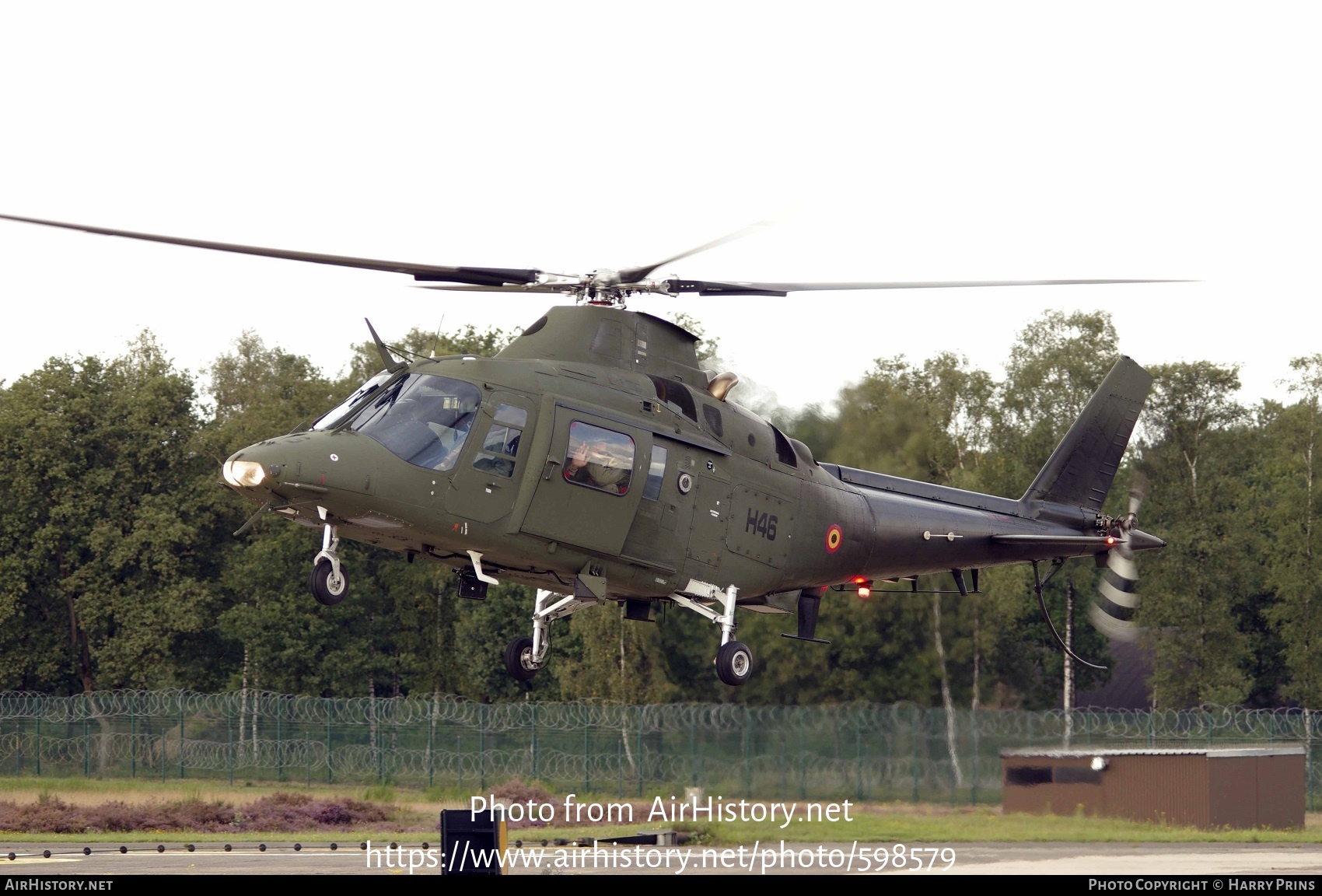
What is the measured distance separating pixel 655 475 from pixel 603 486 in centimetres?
79

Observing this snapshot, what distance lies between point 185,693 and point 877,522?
114ft

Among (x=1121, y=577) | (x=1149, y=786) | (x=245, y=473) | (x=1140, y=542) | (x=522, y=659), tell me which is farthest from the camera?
(x=1149, y=786)

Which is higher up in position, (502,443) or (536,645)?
(502,443)

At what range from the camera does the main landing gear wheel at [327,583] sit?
57.1 feet

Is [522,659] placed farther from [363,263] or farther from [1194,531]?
[1194,531]

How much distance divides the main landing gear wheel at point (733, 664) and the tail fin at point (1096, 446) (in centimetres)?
654

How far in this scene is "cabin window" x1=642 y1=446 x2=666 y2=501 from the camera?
19.1 meters

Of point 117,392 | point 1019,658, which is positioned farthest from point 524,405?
point 117,392

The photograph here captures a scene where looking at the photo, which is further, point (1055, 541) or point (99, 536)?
point (99, 536)

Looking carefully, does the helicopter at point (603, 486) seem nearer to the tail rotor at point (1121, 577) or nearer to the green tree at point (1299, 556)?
the tail rotor at point (1121, 577)

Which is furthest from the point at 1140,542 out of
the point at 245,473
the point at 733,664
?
the point at 245,473

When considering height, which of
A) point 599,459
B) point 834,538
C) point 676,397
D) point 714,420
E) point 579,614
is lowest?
point 579,614

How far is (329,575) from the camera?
57.3ft
